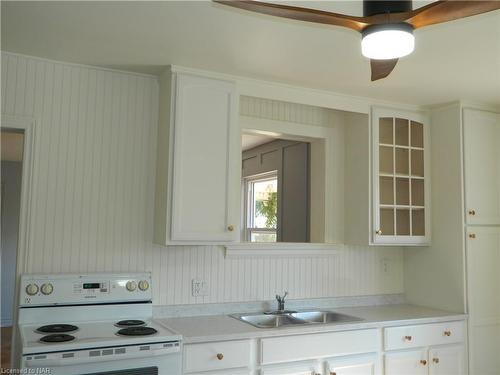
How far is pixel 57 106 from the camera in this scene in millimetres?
2791

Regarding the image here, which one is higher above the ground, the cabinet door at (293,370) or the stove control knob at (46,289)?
the stove control knob at (46,289)

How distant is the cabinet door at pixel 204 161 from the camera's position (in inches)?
109

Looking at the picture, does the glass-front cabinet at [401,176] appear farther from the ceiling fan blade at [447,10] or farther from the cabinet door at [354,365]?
the ceiling fan blade at [447,10]

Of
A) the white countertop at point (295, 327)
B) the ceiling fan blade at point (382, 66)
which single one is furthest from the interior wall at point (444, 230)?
the ceiling fan blade at point (382, 66)

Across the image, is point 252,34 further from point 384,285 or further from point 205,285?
point 384,285

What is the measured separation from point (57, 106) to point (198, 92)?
0.82 m

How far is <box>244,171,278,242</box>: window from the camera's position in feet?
13.2

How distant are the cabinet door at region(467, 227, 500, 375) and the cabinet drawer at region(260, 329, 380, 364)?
852 mm

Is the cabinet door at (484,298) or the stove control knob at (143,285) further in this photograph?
the cabinet door at (484,298)

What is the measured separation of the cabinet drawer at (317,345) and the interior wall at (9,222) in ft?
18.0

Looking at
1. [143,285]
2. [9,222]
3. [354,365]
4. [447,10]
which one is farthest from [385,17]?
[9,222]

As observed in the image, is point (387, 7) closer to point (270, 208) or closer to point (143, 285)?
point (143, 285)

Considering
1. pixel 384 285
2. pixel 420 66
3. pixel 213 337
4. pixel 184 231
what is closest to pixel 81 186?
pixel 184 231

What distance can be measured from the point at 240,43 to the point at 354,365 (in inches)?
78.0
